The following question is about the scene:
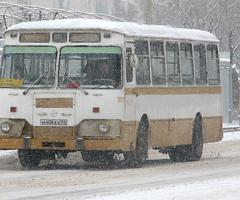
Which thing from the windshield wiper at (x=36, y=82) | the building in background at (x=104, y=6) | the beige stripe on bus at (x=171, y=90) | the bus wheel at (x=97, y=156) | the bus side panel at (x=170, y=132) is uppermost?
the building in background at (x=104, y=6)

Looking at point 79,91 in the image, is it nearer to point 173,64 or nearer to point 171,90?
point 171,90

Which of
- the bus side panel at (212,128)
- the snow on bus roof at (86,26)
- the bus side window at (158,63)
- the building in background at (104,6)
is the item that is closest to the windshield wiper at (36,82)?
the snow on bus roof at (86,26)

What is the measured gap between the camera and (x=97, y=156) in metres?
23.0

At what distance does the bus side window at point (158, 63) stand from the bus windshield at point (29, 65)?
8.48ft

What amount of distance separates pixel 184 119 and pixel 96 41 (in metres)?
4.31

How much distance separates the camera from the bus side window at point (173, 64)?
24242 millimetres

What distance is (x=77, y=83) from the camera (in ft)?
70.0

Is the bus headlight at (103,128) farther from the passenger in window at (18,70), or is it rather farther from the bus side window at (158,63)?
the bus side window at (158,63)

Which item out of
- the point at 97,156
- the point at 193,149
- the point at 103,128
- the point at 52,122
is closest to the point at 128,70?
the point at 103,128

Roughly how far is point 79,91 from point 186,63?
4773 millimetres

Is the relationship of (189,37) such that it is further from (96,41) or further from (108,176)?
(108,176)

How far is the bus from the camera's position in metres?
21.2

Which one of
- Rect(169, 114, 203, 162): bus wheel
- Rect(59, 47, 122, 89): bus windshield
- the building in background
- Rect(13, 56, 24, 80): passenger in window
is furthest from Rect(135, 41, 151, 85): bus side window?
the building in background

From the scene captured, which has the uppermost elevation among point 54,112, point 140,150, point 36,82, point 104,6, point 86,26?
point 104,6
